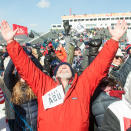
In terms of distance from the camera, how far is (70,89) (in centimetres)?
182

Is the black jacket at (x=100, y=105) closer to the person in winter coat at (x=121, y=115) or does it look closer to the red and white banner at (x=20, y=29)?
the person in winter coat at (x=121, y=115)

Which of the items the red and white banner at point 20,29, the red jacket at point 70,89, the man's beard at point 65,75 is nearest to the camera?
the red jacket at point 70,89

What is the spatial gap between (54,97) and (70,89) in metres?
0.20

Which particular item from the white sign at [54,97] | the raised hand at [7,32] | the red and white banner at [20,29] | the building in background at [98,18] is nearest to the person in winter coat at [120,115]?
the white sign at [54,97]

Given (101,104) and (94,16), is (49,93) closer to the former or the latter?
(101,104)

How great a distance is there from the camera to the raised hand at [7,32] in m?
1.76

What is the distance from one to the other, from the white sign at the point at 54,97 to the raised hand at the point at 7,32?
2.35ft

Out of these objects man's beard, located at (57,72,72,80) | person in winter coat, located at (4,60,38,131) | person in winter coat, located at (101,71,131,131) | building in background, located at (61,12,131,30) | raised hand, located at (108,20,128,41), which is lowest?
person in winter coat, located at (4,60,38,131)

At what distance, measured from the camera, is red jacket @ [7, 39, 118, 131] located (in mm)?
1726

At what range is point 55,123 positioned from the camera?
1735 mm

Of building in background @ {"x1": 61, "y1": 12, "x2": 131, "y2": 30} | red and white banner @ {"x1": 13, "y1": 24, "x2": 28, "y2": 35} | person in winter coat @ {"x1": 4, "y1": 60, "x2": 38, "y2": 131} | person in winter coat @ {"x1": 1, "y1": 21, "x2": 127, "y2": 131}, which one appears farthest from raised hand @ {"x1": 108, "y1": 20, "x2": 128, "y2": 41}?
building in background @ {"x1": 61, "y1": 12, "x2": 131, "y2": 30}

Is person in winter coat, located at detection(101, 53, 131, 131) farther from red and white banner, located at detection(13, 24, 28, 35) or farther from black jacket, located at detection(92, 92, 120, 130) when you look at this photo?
red and white banner, located at detection(13, 24, 28, 35)

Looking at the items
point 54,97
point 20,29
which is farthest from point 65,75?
point 20,29

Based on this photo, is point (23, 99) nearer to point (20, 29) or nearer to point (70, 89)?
point (70, 89)
